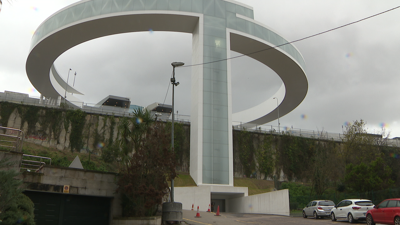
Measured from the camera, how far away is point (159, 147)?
57.5ft

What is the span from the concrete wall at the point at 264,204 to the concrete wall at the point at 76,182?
13557 millimetres

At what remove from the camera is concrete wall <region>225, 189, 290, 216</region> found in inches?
993

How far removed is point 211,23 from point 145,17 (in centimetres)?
667

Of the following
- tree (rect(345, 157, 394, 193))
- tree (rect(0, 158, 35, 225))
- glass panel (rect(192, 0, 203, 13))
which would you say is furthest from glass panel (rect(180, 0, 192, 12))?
tree (rect(0, 158, 35, 225))

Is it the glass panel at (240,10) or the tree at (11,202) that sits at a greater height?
the glass panel at (240,10)

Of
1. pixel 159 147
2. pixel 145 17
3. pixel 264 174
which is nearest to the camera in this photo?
pixel 159 147

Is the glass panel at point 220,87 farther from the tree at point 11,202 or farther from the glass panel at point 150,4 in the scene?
the tree at point 11,202

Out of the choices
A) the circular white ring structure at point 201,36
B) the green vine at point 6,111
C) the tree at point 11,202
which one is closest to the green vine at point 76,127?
the green vine at point 6,111

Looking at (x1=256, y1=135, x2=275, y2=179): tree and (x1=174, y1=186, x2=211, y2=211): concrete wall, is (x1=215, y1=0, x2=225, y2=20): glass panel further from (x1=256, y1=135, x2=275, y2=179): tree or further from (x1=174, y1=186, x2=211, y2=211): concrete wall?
(x1=174, y1=186, x2=211, y2=211): concrete wall

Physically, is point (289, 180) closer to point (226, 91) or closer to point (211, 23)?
point (226, 91)

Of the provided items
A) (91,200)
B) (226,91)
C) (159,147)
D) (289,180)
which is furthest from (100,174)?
(289,180)

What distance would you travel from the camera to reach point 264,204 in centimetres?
2747

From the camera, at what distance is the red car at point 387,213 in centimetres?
→ 1502

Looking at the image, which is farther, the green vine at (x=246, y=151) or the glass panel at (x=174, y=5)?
the green vine at (x=246, y=151)
